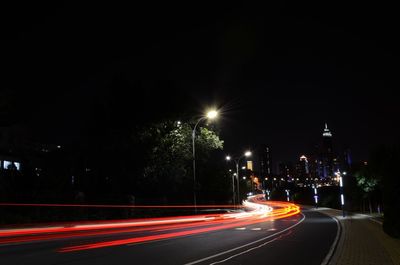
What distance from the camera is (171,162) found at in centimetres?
4431

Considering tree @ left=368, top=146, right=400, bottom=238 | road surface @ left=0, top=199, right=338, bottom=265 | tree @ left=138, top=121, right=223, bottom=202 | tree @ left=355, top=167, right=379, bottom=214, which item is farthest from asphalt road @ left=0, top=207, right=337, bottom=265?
tree @ left=355, top=167, right=379, bottom=214

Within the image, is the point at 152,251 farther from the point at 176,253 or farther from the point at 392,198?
the point at 392,198

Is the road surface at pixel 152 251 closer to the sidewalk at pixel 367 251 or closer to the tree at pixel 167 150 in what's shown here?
the sidewalk at pixel 367 251

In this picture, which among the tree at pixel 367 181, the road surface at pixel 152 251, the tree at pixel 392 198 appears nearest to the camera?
the road surface at pixel 152 251

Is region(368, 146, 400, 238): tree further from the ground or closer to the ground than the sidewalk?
further from the ground

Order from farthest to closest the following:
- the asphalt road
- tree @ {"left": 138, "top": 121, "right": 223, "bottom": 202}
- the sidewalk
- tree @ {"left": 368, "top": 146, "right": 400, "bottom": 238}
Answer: tree @ {"left": 138, "top": 121, "right": 223, "bottom": 202} < tree @ {"left": 368, "top": 146, "right": 400, "bottom": 238} < the asphalt road < the sidewalk

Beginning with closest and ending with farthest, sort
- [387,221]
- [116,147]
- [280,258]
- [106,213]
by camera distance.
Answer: [280,258]
[387,221]
[106,213]
[116,147]

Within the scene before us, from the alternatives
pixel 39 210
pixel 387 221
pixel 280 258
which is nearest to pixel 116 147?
pixel 39 210

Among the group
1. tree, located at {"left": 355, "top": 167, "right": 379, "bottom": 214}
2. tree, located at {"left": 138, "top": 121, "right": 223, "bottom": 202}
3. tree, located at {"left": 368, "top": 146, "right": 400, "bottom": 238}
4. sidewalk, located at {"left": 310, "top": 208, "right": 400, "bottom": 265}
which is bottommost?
sidewalk, located at {"left": 310, "top": 208, "right": 400, "bottom": 265}

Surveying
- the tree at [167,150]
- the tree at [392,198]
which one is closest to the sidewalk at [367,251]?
the tree at [392,198]

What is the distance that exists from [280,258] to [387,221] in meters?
7.54

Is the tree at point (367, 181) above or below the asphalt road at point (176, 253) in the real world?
above

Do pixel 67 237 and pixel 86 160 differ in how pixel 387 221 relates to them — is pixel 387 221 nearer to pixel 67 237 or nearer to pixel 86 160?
pixel 67 237

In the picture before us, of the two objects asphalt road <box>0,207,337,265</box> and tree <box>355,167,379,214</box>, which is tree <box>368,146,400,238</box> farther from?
tree <box>355,167,379,214</box>
